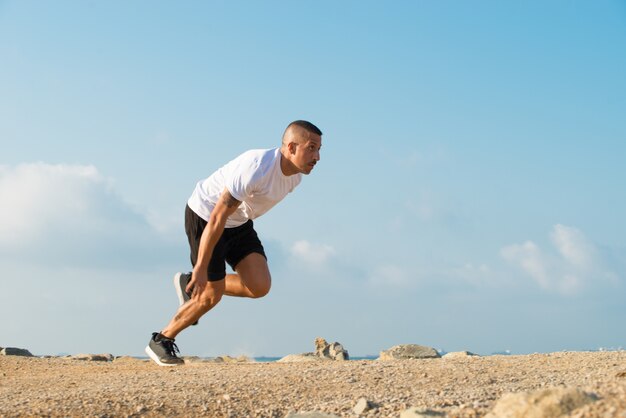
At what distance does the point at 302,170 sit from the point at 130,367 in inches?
136

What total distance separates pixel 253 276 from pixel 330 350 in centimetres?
271

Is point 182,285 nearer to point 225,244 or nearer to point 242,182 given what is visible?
point 225,244

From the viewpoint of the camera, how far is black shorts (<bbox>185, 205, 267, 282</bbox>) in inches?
319

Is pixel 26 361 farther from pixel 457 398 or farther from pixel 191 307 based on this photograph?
pixel 457 398

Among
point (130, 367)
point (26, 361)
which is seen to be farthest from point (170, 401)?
point (26, 361)

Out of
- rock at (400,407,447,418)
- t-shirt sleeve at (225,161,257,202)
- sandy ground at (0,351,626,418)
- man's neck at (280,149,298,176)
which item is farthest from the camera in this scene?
man's neck at (280,149,298,176)

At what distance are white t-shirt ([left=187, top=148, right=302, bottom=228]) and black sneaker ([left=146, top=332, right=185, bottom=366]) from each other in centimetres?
152

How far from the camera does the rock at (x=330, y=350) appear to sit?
1039cm

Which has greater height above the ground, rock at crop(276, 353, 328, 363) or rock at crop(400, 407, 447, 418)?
rock at crop(276, 353, 328, 363)

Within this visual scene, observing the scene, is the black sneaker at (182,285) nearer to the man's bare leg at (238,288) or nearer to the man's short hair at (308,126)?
the man's bare leg at (238,288)

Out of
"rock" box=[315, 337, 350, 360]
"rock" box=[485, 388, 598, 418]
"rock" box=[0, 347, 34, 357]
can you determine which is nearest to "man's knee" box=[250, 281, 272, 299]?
"rock" box=[315, 337, 350, 360]

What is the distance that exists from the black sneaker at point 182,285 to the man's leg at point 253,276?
27.8 inches

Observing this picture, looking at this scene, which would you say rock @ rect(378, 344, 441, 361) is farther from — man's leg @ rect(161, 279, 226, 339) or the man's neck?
the man's neck

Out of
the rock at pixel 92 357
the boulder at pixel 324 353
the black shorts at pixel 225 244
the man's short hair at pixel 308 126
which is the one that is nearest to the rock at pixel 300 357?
the boulder at pixel 324 353
